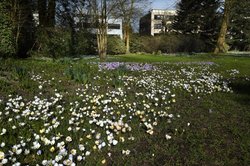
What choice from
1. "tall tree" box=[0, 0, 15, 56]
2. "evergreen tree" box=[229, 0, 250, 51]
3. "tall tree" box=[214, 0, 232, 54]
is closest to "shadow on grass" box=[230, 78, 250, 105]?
"tall tree" box=[0, 0, 15, 56]

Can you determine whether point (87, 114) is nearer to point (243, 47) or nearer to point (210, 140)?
point (210, 140)

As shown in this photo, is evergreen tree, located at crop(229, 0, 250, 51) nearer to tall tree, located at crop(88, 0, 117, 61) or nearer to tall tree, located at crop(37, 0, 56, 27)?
tall tree, located at crop(88, 0, 117, 61)

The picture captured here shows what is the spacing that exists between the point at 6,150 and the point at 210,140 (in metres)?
2.64

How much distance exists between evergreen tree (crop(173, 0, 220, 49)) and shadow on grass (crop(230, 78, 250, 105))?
31.8m

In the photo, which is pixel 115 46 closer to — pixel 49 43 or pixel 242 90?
pixel 49 43

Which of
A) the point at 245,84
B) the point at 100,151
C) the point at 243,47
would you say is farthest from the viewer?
the point at 243,47

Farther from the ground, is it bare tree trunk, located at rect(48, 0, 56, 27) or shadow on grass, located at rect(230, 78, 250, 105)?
bare tree trunk, located at rect(48, 0, 56, 27)

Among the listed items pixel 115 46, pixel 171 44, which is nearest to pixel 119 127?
pixel 115 46

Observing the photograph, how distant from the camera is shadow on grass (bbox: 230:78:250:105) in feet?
22.4

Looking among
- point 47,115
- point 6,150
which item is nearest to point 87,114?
point 47,115

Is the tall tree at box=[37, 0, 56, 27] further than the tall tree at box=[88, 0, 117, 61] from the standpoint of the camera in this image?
No

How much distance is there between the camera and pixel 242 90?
812cm

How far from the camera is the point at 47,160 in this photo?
337 cm

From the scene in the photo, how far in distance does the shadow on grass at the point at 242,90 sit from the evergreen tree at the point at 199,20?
31.8 m
